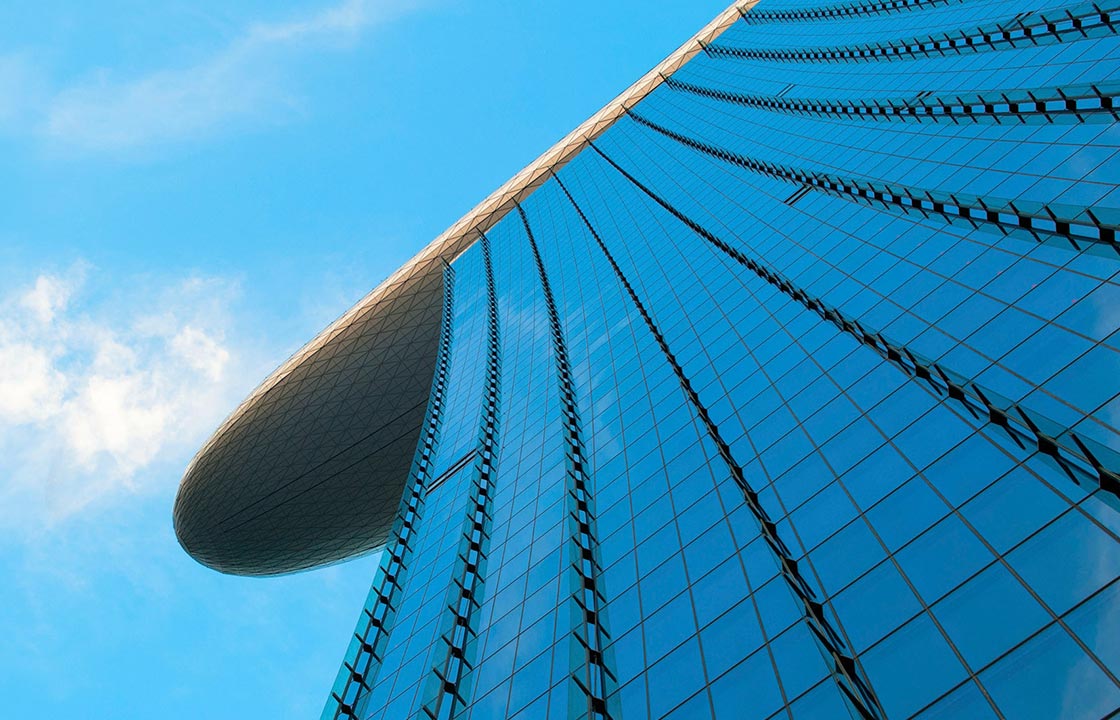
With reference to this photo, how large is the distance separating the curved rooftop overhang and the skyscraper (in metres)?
15.4

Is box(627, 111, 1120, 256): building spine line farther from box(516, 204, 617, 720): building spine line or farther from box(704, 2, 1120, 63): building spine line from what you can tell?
box(516, 204, 617, 720): building spine line

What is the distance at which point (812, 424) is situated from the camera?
2164cm

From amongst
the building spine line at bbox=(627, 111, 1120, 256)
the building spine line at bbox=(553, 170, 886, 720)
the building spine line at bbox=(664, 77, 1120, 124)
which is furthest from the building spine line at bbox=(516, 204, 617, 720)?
the building spine line at bbox=(664, 77, 1120, 124)

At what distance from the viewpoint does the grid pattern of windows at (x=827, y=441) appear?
13961mm

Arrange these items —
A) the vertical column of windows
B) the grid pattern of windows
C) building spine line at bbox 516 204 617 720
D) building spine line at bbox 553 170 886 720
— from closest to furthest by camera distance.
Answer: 1. building spine line at bbox 553 170 886 720
2. the grid pattern of windows
3. building spine line at bbox 516 204 617 720
4. the vertical column of windows

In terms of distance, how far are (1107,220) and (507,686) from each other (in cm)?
1657

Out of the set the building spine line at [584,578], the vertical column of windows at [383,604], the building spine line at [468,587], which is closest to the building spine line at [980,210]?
the building spine line at [584,578]

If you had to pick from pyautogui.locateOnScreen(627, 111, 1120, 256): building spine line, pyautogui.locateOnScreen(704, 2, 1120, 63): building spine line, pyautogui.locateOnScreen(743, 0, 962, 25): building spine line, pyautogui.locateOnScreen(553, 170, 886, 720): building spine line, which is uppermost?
pyautogui.locateOnScreen(743, 0, 962, 25): building spine line

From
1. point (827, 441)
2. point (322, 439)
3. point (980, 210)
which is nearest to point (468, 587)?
point (827, 441)

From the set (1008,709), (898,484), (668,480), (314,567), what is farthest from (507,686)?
(314,567)

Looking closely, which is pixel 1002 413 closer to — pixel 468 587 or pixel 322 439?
pixel 468 587

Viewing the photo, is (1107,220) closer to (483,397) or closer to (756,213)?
(756,213)

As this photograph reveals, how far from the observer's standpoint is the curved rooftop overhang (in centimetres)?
6931

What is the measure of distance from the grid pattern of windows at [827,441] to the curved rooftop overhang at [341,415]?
74.3 feet
